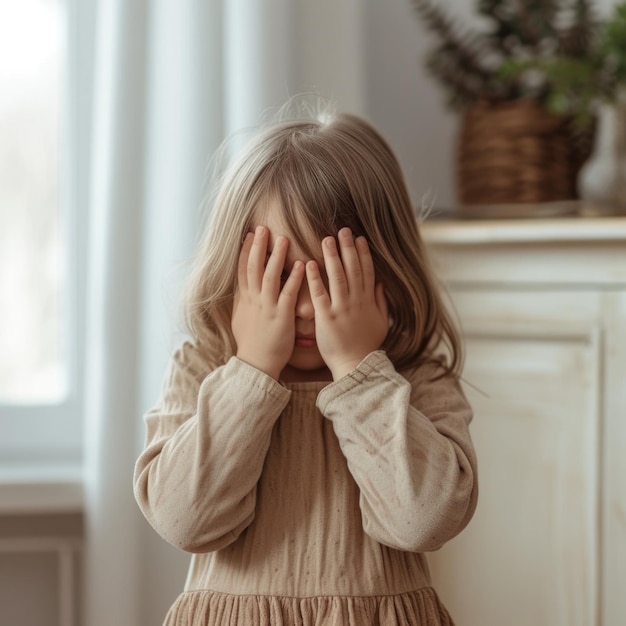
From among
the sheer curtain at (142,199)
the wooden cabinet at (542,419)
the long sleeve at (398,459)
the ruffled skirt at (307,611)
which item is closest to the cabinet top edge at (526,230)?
the wooden cabinet at (542,419)

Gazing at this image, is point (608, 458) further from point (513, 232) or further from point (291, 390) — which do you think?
point (291, 390)

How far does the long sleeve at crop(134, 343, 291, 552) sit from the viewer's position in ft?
2.62

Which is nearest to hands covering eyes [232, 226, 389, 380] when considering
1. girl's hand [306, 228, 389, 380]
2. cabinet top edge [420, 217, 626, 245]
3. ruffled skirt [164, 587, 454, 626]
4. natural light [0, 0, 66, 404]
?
girl's hand [306, 228, 389, 380]

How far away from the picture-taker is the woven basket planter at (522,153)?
4.61 feet

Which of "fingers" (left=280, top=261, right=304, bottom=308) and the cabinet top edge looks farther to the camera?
the cabinet top edge

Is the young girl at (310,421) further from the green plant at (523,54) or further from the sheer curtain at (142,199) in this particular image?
the green plant at (523,54)

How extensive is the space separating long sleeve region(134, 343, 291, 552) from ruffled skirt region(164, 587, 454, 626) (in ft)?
0.19

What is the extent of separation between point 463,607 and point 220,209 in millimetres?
744

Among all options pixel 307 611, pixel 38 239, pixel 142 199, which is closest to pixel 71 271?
pixel 38 239

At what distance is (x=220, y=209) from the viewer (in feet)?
2.90

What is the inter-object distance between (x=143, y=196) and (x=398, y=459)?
644 millimetres

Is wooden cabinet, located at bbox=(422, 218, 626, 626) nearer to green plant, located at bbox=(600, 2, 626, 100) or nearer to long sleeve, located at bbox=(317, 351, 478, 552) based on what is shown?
green plant, located at bbox=(600, 2, 626, 100)

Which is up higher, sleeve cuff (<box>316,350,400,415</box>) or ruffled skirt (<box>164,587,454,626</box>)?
sleeve cuff (<box>316,350,400,415</box>)

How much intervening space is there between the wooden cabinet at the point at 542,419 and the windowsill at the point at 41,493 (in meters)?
0.56
